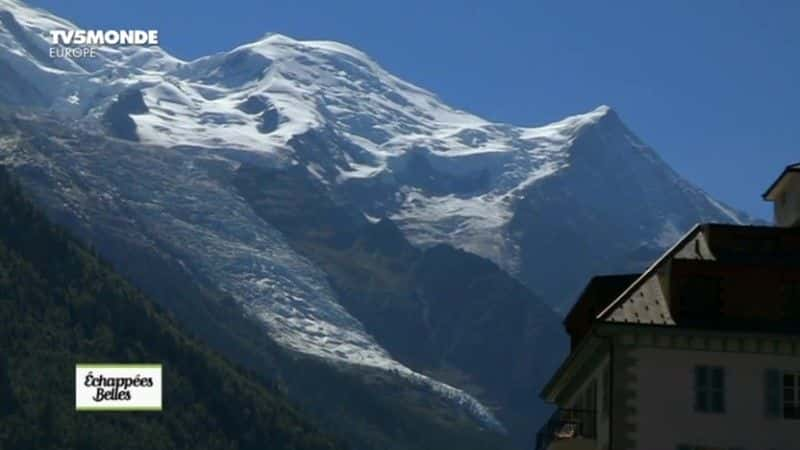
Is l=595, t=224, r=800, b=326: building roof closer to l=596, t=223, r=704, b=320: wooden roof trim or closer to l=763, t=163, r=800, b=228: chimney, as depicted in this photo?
l=596, t=223, r=704, b=320: wooden roof trim

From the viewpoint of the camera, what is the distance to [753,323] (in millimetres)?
77312

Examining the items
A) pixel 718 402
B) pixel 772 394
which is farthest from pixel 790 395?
pixel 718 402

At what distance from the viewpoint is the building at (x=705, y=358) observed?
76.2 m

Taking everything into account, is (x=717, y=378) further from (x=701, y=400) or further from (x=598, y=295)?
(x=598, y=295)

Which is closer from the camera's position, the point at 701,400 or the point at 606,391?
the point at 701,400

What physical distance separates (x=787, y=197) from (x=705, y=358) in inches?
607

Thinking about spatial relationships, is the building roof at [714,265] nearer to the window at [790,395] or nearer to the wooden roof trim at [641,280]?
the wooden roof trim at [641,280]

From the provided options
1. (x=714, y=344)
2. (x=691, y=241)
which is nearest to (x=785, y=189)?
(x=691, y=241)

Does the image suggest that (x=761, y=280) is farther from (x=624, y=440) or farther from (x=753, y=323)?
(x=624, y=440)

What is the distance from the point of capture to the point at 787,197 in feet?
296

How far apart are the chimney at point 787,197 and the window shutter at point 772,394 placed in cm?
1160

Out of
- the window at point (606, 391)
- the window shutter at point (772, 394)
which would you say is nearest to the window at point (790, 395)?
the window shutter at point (772, 394)

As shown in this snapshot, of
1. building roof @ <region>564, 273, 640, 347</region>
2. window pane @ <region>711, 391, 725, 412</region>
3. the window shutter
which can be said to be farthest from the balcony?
the window shutter

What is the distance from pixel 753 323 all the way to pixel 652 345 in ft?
12.3
